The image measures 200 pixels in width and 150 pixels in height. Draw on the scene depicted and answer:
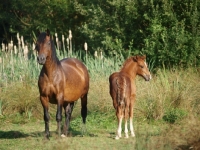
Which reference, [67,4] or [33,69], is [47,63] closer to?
[33,69]

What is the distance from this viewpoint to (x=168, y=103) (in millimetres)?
14477

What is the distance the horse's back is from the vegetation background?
848 millimetres

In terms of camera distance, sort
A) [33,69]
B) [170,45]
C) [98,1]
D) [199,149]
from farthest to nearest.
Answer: [98,1] < [170,45] < [33,69] < [199,149]

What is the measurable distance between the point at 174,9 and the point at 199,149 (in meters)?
11.3

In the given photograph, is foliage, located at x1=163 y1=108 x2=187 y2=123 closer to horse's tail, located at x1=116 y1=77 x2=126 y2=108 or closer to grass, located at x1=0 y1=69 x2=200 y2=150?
grass, located at x1=0 y1=69 x2=200 y2=150

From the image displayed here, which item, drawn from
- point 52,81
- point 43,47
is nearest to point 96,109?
point 52,81

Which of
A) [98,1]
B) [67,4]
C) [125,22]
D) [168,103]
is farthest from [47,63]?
[67,4]

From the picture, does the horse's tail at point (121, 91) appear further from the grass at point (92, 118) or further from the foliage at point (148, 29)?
the foliage at point (148, 29)

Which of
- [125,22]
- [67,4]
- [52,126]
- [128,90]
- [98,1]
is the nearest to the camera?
[128,90]

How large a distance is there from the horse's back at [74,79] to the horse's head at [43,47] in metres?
0.82

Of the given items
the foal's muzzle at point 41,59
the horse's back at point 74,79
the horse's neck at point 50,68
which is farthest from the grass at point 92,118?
the foal's muzzle at point 41,59

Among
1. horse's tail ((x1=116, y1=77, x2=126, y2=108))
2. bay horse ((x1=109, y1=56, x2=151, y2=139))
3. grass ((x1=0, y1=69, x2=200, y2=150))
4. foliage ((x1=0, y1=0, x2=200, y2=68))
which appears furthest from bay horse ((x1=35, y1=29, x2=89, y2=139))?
foliage ((x1=0, y1=0, x2=200, y2=68))

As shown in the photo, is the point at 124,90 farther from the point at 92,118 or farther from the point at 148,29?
the point at 148,29

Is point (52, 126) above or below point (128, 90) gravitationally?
below
